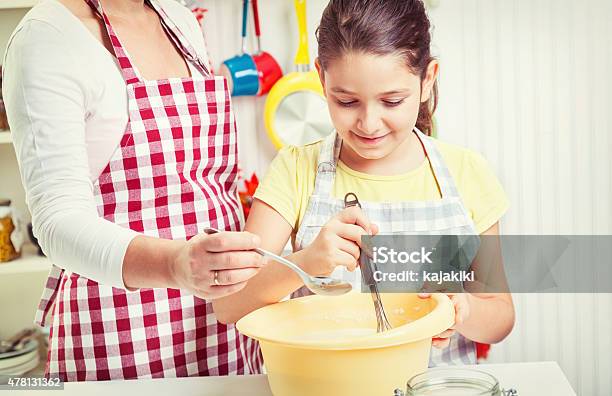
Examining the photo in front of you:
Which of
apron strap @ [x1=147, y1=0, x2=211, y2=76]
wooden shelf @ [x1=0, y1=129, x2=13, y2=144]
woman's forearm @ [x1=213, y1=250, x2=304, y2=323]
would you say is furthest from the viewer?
wooden shelf @ [x1=0, y1=129, x2=13, y2=144]

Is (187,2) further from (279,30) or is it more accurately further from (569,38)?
(569,38)

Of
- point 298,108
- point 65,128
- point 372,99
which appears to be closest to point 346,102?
point 372,99

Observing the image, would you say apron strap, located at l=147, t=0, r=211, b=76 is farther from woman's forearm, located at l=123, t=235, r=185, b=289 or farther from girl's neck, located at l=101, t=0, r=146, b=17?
woman's forearm, located at l=123, t=235, r=185, b=289

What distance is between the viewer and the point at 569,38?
7.03ft

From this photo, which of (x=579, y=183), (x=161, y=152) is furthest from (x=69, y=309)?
(x=579, y=183)

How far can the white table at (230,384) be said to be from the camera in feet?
3.39

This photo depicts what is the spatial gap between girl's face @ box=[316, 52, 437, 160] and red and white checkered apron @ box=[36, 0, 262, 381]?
190 millimetres

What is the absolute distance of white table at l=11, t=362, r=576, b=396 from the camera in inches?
40.6

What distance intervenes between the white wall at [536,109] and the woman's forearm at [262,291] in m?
1.15

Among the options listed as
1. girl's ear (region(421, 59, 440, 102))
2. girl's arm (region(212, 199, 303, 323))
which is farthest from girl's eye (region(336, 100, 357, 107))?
girl's arm (region(212, 199, 303, 323))

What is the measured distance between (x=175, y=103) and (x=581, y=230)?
1385 mm

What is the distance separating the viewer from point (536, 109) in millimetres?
2170

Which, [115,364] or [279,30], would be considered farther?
[279,30]

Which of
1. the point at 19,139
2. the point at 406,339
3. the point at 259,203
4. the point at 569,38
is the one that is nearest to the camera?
the point at 406,339
